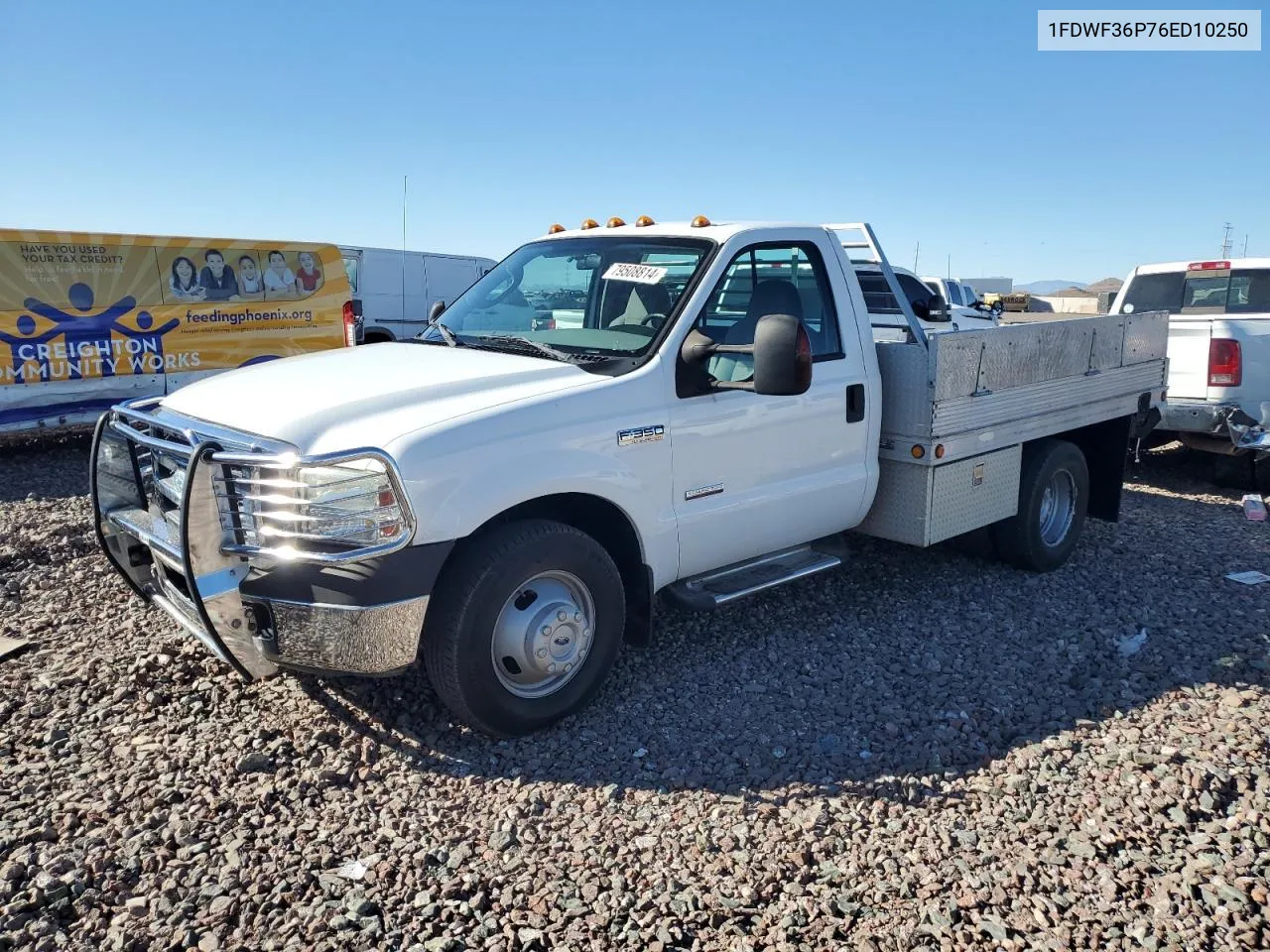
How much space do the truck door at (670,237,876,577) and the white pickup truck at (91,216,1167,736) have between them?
0.01 meters

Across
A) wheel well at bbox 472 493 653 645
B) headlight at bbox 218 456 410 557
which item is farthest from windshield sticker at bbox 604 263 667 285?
headlight at bbox 218 456 410 557

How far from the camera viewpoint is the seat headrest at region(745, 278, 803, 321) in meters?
4.62

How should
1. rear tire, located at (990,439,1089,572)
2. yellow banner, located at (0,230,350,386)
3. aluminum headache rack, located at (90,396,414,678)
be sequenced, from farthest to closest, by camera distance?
yellow banner, located at (0,230,350,386) < rear tire, located at (990,439,1089,572) < aluminum headache rack, located at (90,396,414,678)

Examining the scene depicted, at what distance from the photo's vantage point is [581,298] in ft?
15.1

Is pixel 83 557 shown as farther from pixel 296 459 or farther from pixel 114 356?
pixel 114 356

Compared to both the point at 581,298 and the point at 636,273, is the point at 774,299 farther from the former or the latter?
the point at 581,298

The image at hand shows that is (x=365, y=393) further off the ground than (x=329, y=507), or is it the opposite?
(x=365, y=393)

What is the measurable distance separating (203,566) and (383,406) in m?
0.83

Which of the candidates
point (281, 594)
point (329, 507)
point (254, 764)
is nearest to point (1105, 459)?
point (329, 507)

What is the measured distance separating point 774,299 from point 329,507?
2.41 meters

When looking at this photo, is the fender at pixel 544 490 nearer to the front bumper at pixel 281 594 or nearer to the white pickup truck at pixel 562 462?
the white pickup truck at pixel 562 462

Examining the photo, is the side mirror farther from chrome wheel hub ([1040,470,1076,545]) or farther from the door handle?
chrome wheel hub ([1040,470,1076,545])

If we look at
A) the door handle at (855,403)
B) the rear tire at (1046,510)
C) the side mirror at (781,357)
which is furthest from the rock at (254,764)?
the rear tire at (1046,510)

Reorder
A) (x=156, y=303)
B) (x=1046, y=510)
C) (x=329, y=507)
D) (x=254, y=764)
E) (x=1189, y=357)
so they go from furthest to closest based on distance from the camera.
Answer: (x=156, y=303) < (x=1189, y=357) < (x=1046, y=510) < (x=254, y=764) < (x=329, y=507)
